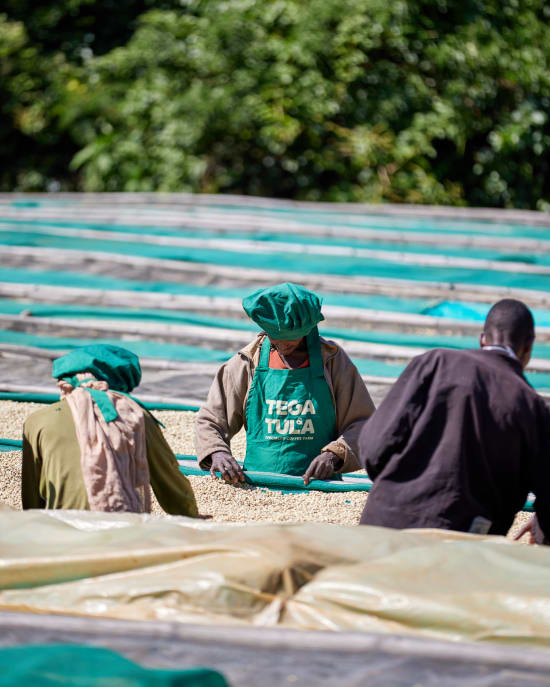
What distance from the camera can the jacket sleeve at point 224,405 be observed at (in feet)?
12.0

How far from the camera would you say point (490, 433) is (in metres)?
2.52

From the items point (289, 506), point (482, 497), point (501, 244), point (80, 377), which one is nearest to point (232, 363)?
point (289, 506)

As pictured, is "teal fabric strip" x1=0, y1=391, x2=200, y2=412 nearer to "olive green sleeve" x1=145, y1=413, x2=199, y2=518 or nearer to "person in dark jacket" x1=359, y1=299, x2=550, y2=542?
"olive green sleeve" x1=145, y1=413, x2=199, y2=518

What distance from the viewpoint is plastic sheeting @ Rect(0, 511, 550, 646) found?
84.2 inches

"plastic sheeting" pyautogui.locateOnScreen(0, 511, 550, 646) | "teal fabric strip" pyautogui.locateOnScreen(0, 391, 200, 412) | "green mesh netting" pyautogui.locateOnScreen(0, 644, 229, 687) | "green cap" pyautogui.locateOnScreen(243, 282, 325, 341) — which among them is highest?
"green cap" pyautogui.locateOnScreen(243, 282, 325, 341)

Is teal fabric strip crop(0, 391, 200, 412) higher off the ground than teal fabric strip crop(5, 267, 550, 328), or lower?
lower

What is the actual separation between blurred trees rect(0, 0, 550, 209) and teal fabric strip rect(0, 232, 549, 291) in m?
3.74

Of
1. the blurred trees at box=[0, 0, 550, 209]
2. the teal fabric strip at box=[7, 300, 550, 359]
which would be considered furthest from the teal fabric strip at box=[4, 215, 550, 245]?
the blurred trees at box=[0, 0, 550, 209]

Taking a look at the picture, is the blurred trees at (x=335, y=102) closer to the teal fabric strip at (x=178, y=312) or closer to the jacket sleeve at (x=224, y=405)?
the teal fabric strip at (x=178, y=312)

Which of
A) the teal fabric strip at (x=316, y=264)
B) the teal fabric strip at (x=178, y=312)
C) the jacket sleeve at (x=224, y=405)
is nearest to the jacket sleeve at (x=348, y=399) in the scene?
the jacket sleeve at (x=224, y=405)

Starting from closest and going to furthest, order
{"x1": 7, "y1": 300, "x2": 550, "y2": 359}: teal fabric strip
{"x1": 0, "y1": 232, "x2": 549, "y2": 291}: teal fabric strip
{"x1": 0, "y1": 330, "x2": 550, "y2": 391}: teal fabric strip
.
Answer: {"x1": 0, "y1": 330, "x2": 550, "y2": 391}: teal fabric strip → {"x1": 7, "y1": 300, "x2": 550, "y2": 359}: teal fabric strip → {"x1": 0, "y1": 232, "x2": 549, "y2": 291}: teal fabric strip

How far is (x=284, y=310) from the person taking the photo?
3.52m

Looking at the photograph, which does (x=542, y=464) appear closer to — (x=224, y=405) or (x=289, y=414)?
(x=289, y=414)

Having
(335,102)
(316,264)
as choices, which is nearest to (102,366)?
(316,264)
